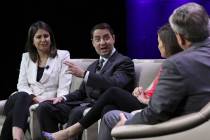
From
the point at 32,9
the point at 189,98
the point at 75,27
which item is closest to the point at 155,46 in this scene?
the point at 75,27

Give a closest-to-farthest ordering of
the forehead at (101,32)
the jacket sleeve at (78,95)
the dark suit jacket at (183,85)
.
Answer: the dark suit jacket at (183,85) → the forehead at (101,32) → the jacket sleeve at (78,95)

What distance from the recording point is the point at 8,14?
19.1ft

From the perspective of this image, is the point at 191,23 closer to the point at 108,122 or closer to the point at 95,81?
the point at 108,122

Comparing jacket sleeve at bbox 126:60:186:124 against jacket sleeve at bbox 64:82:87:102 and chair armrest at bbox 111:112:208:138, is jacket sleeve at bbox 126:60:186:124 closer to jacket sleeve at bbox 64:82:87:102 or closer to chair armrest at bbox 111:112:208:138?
chair armrest at bbox 111:112:208:138

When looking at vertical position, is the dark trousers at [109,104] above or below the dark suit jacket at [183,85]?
below

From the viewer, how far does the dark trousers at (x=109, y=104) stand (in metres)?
3.26

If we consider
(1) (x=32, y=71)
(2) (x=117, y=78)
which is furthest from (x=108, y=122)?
(1) (x=32, y=71)

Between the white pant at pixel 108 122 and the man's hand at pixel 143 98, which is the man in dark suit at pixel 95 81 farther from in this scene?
the white pant at pixel 108 122

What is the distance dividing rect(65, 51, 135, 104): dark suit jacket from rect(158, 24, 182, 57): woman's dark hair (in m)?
0.88

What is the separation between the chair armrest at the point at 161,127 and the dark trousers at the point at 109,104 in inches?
34.3

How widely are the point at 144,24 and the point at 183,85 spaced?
11.9ft

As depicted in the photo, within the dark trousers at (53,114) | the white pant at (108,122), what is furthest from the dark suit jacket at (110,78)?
the white pant at (108,122)

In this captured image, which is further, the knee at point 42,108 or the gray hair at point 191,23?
the knee at point 42,108

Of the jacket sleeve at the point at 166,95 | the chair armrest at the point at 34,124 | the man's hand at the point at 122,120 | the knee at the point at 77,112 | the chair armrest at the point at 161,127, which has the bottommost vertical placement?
the chair armrest at the point at 34,124
